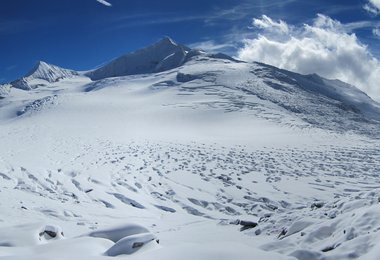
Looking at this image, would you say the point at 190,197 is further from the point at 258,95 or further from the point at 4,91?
the point at 4,91

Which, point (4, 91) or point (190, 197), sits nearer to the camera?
point (190, 197)

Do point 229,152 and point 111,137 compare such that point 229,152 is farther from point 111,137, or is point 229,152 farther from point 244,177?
point 111,137

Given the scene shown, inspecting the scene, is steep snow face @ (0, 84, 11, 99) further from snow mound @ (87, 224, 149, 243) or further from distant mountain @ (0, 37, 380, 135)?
snow mound @ (87, 224, 149, 243)

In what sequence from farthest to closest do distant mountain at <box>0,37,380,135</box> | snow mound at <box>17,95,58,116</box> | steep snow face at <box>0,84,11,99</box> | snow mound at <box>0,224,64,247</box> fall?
1. steep snow face at <box>0,84,11,99</box>
2. snow mound at <box>17,95,58,116</box>
3. distant mountain at <box>0,37,380,135</box>
4. snow mound at <box>0,224,64,247</box>

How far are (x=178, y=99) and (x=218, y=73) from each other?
31.0 meters

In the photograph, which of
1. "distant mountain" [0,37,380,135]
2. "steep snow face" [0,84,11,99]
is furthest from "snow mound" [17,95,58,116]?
"steep snow face" [0,84,11,99]

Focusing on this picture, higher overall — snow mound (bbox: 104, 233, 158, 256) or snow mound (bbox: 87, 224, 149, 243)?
snow mound (bbox: 104, 233, 158, 256)

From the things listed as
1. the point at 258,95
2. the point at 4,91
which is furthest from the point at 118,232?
the point at 4,91

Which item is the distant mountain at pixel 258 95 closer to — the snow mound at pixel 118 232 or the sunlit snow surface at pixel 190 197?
the sunlit snow surface at pixel 190 197

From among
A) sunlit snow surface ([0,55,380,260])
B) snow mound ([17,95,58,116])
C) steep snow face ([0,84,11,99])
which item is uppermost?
steep snow face ([0,84,11,99])

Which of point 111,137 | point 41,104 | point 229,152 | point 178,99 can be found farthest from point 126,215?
point 41,104

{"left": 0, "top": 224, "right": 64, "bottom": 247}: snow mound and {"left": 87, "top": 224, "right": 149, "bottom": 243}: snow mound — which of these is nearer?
{"left": 0, "top": 224, "right": 64, "bottom": 247}: snow mound

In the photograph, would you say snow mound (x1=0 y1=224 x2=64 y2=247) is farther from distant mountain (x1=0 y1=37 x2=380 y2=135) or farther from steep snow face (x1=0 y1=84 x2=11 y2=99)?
steep snow face (x1=0 y1=84 x2=11 y2=99)

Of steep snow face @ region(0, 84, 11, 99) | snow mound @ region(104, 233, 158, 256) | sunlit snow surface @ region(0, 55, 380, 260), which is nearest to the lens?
snow mound @ region(104, 233, 158, 256)
